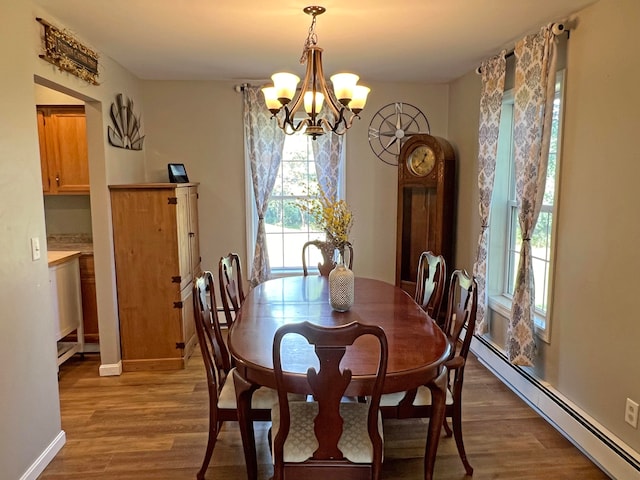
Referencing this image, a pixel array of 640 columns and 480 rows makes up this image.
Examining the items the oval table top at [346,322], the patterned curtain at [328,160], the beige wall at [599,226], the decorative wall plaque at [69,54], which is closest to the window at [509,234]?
the beige wall at [599,226]

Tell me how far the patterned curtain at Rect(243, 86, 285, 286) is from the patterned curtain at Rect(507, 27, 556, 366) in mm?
2250

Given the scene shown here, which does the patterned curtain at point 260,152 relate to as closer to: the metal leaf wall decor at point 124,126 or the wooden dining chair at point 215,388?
the metal leaf wall decor at point 124,126

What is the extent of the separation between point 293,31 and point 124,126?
1732 millimetres

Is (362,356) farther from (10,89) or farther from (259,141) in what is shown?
(259,141)

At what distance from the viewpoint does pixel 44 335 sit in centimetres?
251

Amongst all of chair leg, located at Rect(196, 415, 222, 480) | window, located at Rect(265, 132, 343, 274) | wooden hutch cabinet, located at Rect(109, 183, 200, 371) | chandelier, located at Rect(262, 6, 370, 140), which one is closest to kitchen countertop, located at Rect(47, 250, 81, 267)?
wooden hutch cabinet, located at Rect(109, 183, 200, 371)

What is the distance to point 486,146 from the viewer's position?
3.57m

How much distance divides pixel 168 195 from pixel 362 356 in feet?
7.39

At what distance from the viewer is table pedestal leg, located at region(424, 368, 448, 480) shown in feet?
6.56

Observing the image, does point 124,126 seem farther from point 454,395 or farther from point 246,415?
point 454,395

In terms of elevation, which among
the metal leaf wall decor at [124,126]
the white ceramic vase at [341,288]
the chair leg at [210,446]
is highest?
the metal leaf wall decor at [124,126]

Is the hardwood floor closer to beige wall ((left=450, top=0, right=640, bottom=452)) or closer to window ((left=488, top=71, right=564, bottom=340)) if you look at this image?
beige wall ((left=450, top=0, right=640, bottom=452))

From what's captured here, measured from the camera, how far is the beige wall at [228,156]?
4473 mm

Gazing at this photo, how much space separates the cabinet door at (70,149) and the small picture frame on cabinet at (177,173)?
67cm
